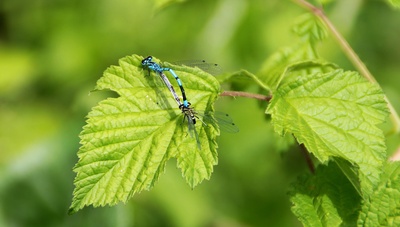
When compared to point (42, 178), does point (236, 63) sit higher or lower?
higher

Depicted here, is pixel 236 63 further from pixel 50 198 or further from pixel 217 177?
pixel 50 198

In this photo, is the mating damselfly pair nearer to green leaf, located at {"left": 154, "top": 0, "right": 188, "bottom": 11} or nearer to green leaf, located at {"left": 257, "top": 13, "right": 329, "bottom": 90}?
green leaf, located at {"left": 257, "top": 13, "right": 329, "bottom": 90}

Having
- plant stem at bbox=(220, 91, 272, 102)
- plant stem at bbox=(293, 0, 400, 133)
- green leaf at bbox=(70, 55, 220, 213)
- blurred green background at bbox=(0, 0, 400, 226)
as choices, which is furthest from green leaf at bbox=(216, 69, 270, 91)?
blurred green background at bbox=(0, 0, 400, 226)

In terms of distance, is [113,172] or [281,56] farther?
[281,56]

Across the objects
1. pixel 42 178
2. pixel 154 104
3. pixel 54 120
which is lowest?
pixel 154 104

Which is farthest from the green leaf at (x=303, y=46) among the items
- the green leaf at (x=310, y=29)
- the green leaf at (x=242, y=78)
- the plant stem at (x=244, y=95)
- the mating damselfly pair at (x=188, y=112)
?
the mating damselfly pair at (x=188, y=112)

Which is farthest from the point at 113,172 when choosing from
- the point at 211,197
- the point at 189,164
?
the point at 211,197

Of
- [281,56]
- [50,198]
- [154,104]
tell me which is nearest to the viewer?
[154,104]
